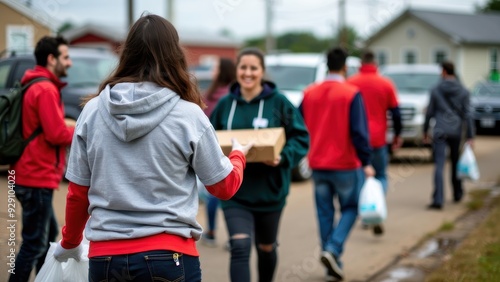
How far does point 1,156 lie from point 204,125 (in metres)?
2.22

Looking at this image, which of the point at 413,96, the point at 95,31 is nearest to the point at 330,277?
the point at 413,96

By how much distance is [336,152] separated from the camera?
6418 millimetres

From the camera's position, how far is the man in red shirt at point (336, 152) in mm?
6398

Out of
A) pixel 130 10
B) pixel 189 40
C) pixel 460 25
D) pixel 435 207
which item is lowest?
pixel 435 207

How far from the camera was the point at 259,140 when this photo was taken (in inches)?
187

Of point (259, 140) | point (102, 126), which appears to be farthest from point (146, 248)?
point (259, 140)

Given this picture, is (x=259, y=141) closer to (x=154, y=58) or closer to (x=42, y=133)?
(x=42, y=133)

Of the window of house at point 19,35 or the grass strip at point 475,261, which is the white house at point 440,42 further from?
the window of house at point 19,35

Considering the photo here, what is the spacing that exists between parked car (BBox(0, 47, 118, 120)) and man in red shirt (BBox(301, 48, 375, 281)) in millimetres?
4315

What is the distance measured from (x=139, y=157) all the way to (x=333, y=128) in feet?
12.2

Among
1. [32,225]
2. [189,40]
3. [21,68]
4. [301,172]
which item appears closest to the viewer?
[32,225]

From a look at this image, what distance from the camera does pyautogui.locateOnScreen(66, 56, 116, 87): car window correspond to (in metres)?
11.8

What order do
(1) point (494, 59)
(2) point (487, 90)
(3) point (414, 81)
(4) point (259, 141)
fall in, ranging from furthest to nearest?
(1) point (494, 59)
(2) point (487, 90)
(3) point (414, 81)
(4) point (259, 141)

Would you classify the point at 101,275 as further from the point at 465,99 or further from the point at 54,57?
the point at 465,99
